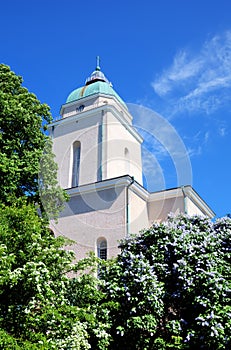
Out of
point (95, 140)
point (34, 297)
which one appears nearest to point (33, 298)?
point (34, 297)

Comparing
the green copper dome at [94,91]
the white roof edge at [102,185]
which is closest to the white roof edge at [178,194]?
the white roof edge at [102,185]

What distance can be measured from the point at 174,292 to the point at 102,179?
10.6 meters

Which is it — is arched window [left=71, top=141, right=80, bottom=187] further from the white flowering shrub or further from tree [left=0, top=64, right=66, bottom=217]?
the white flowering shrub

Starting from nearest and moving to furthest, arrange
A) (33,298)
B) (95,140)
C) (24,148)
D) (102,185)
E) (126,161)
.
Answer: (33,298) → (24,148) → (102,185) → (95,140) → (126,161)

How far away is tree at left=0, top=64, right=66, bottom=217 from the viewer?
13.2 m

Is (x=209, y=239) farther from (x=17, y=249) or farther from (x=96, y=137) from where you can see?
(x=96, y=137)

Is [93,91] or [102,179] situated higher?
[93,91]

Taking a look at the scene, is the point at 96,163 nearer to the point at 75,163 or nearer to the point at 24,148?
the point at 75,163

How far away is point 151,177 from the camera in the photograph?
19.6 m

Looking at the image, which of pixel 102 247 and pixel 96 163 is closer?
pixel 102 247

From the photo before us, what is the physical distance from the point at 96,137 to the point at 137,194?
455 cm

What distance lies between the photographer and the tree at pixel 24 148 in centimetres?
1321

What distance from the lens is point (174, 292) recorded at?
10852 millimetres

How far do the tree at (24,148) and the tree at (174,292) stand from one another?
14.0ft
